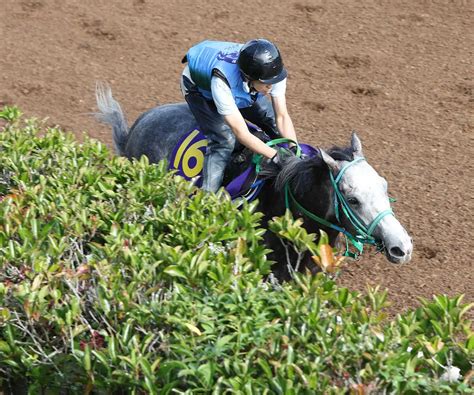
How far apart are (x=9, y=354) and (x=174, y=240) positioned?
1147 mm

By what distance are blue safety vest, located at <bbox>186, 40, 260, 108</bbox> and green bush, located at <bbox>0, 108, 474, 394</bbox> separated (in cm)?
140

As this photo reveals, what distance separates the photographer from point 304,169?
626cm

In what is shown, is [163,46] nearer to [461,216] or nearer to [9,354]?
[461,216]

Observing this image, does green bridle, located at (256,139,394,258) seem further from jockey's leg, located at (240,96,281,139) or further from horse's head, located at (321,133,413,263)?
jockey's leg, located at (240,96,281,139)

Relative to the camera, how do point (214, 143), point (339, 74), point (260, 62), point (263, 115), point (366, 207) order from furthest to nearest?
point (339, 74) < point (263, 115) < point (214, 143) < point (260, 62) < point (366, 207)

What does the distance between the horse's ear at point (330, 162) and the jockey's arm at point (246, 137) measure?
2.05 ft

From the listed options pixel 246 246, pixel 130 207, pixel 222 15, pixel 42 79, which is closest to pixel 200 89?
pixel 130 207

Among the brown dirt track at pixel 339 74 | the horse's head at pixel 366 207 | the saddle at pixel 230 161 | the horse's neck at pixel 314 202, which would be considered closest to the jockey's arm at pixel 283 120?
the saddle at pixel 230 161

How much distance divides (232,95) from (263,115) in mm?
718

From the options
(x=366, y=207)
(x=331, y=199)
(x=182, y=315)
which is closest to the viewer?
(x=182, y=315)

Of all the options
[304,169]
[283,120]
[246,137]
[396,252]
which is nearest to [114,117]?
[283,120]

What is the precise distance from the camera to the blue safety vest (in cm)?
666

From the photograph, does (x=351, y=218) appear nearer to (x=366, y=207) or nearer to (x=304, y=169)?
(x=366, y=207)

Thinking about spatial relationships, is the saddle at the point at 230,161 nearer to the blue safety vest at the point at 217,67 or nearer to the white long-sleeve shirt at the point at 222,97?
the blue safety vest at the point at 217,67
